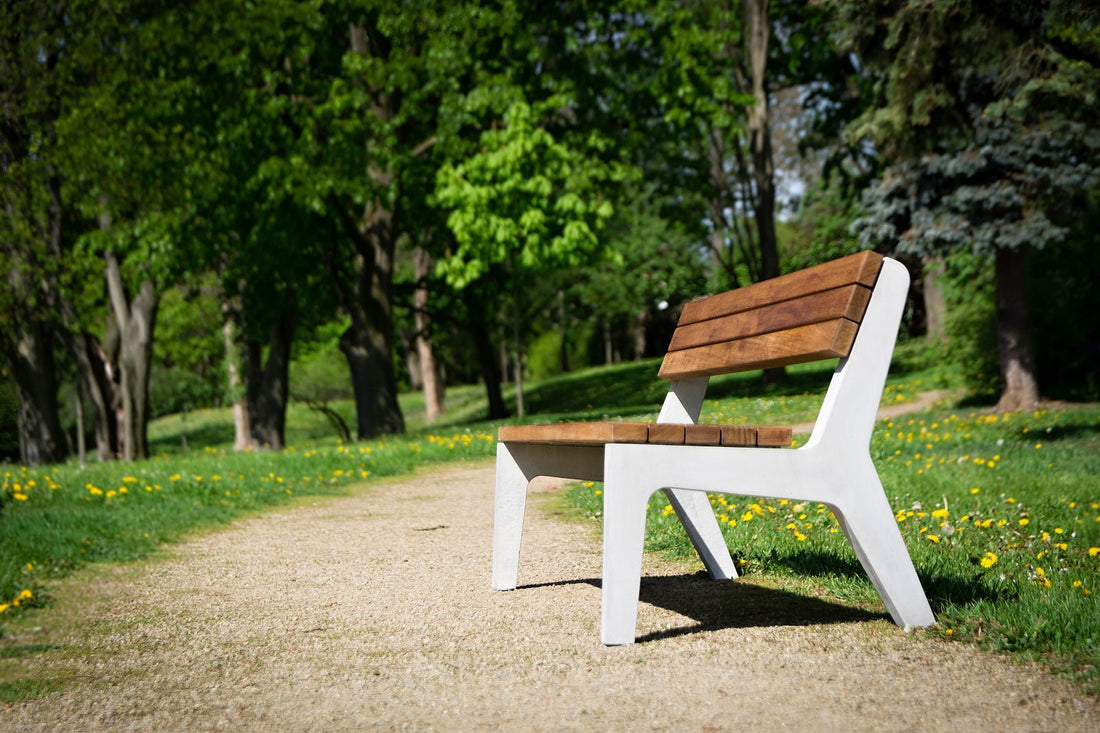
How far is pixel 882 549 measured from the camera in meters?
3.17

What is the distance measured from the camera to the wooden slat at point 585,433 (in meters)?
3.03

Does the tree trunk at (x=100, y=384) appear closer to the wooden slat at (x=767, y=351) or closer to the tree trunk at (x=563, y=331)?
the wooden slat at (x=767, y=351)

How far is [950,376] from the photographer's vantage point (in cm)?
1501

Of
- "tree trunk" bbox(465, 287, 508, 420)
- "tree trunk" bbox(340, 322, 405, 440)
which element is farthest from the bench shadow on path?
"tree trunk" bbox(465, 287, 508, 420)

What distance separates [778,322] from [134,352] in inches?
517

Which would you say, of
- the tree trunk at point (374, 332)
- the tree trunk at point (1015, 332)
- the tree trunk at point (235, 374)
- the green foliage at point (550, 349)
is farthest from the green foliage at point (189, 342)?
the tree trunk at point (1015, 332)

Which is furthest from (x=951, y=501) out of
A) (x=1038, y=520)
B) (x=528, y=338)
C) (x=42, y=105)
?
(x=528, y=338)

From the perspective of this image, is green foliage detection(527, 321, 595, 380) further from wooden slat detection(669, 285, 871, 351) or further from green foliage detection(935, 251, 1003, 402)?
wooden slat detection(669, 285, 871, 351)

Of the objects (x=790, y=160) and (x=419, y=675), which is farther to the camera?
(x=790, y=160)

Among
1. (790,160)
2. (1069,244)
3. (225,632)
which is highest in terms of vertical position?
(790,160)

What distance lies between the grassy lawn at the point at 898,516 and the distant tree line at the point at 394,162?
2573 millimetres

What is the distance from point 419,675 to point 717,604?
1.32 meters

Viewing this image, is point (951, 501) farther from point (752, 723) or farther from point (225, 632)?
point (225, 632)

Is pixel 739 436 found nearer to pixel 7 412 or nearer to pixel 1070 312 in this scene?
pixel 1070 312
